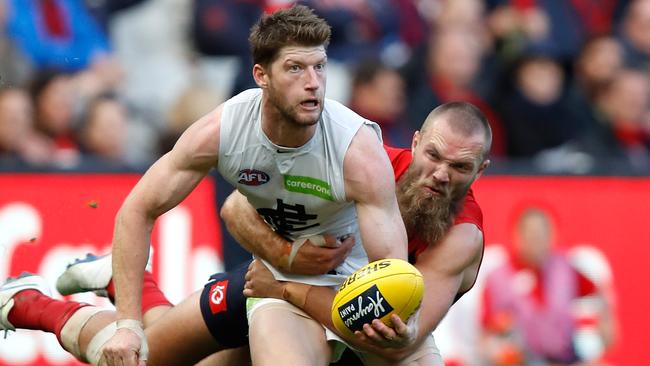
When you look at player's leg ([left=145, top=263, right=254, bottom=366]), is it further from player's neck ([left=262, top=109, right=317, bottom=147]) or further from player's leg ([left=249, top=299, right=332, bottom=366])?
player's neck ([left=262, top=109, right=317, bottom=147])

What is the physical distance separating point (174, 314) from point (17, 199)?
303cm

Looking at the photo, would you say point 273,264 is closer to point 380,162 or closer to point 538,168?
point 380,162

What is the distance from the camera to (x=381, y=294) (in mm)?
6867

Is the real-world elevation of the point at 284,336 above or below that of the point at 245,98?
below

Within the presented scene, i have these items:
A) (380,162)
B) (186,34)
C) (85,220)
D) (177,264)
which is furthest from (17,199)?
(380,162)

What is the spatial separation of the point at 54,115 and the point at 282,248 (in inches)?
159

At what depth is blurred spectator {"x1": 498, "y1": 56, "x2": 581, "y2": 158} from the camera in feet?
38.9

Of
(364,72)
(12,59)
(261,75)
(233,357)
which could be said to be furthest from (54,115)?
(261,75)

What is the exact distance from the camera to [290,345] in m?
7.41

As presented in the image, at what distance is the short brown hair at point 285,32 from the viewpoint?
23.2ft

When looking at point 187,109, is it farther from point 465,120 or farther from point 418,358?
point 418,358

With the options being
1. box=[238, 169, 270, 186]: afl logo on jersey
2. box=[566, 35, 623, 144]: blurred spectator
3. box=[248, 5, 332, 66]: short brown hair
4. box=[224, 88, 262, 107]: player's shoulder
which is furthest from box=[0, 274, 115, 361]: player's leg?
box=[566, 35, 623, 144]: blurred spectator

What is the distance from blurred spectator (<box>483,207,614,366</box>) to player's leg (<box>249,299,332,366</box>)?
12.1 feet

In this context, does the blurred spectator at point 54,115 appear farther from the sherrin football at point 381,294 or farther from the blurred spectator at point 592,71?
the sherrin football at point 381,294
